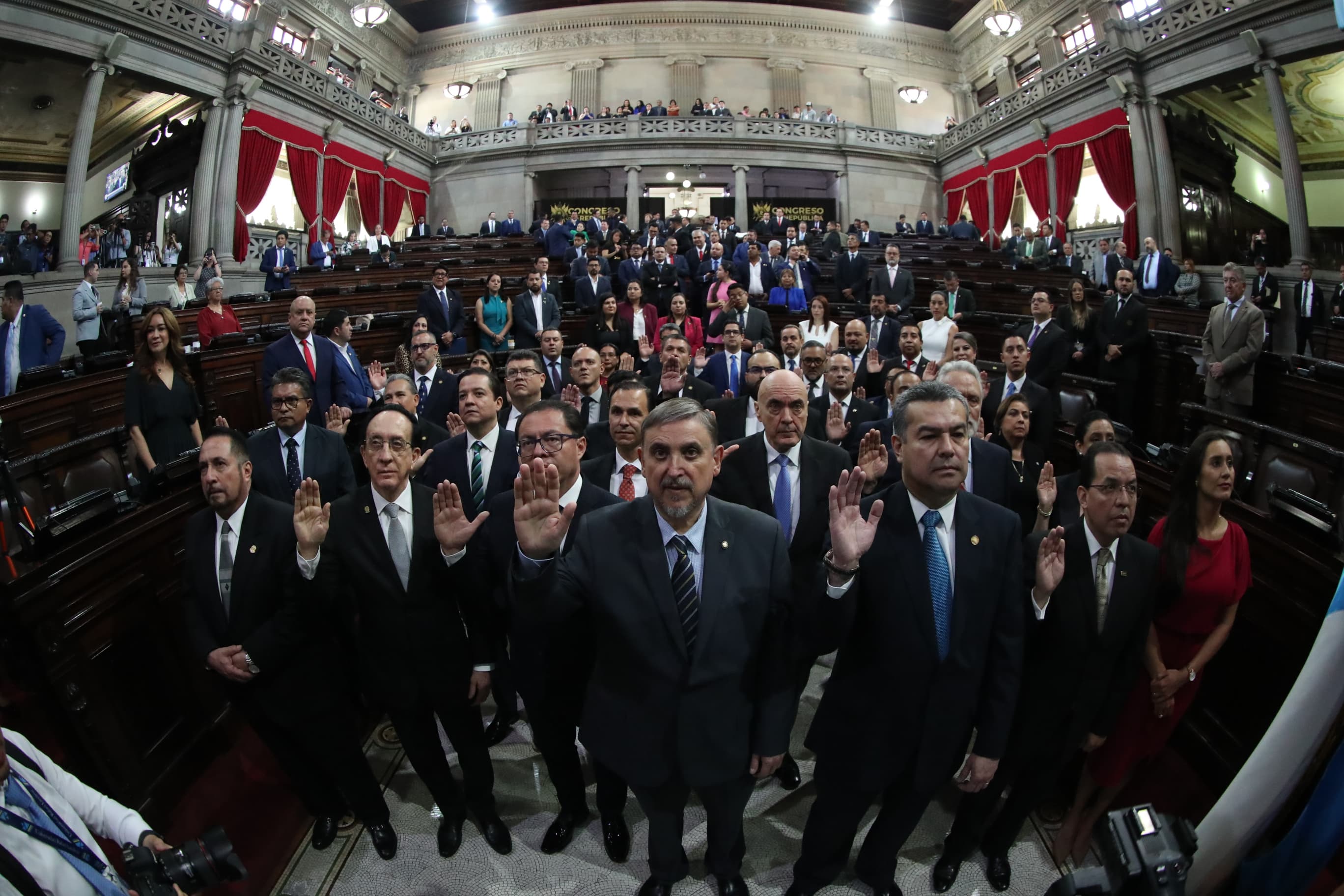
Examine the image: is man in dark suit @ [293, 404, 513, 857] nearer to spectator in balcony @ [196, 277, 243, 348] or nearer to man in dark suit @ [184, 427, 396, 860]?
man in dark suit @ [184, 427, 396, 860]

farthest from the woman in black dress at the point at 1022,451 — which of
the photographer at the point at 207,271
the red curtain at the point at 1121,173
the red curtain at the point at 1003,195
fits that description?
the red curtain at the point at 1003,195

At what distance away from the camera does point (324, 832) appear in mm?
2402

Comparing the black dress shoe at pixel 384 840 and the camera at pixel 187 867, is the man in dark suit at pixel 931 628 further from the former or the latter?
the black dress shoe at pixel 384 840

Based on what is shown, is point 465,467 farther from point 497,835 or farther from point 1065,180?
point 1065,180

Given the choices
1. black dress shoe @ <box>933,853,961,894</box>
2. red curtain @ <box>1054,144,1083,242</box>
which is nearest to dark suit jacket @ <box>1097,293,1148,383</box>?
black dress shoe @ <box>933,853,961,894</box>

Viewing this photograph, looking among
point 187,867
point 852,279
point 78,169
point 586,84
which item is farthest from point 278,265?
point 586,84

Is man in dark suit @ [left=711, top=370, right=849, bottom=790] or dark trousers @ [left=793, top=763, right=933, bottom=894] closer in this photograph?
dark trousers @ [left=793, top=763, right=933, bottom=894]

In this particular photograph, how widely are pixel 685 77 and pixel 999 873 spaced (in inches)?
957

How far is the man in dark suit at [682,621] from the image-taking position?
167 centimetres

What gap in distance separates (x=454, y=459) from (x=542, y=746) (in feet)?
4.01

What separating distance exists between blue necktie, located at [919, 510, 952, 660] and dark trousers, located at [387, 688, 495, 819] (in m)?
1.54

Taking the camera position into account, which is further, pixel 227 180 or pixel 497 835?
pixel 227 180

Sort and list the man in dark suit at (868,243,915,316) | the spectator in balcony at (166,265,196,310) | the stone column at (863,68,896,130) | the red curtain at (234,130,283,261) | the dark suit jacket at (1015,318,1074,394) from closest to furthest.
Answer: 1. the dark suit jacket at (1015,318,1074,394)
2. the man in dark suit at (868,243,915,316)
3. the spectator in balcony at (166,265,196,310)
4. the red curtain at (234,130,283,261)
5. the stone column at (863,68,896,130)

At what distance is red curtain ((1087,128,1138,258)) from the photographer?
12914 mm
